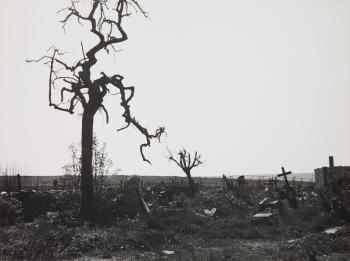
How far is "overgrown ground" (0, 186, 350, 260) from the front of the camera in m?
11.0

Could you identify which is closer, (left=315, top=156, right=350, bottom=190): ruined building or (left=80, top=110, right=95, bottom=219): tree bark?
(left=80, top=110, right=95, bottom=219): tree bark

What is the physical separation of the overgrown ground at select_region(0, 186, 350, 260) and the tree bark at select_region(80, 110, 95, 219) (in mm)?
638

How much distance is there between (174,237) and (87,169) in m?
6.39

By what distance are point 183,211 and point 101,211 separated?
4.10 metres

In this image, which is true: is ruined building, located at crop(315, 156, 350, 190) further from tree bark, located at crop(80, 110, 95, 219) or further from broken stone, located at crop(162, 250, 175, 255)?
tree bark, located at crop(80, 110, 95, 219)

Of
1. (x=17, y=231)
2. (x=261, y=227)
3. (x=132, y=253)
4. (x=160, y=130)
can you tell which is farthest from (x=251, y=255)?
(x=160, y=130)

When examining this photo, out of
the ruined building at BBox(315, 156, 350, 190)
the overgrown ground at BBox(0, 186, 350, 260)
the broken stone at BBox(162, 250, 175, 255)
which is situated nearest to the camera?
the overgrown ground at BBox(0, 186, 350, 260)

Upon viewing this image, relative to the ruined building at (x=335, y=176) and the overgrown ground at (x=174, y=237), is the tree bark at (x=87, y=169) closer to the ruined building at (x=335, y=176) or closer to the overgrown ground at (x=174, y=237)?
the overgrown ground at (x=174, y=237)

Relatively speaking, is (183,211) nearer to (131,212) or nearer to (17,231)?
(131,212)

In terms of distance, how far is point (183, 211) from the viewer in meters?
19.3

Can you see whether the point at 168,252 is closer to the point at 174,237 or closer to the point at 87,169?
the point at 174,237

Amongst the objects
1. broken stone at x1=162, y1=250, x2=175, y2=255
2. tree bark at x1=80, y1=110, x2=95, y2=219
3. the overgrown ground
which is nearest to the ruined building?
the overgrown ground

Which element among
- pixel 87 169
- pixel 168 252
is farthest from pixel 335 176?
pixel 168 252

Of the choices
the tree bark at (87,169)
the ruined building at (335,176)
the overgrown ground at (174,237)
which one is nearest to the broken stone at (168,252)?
the overgrown ground at (174,237)
